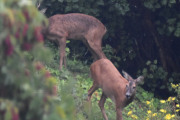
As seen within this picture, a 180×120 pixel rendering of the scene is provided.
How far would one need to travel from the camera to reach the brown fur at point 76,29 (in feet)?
36.2

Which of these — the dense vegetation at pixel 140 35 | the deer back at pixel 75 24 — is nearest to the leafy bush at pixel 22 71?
the deer back at pixel 75 24

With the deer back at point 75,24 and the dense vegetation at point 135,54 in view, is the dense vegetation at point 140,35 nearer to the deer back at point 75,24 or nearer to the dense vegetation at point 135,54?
the dense vegetation at point 135,54

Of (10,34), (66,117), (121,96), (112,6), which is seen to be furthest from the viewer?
(112,6)

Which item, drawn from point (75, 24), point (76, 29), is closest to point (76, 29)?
point (76, 29)

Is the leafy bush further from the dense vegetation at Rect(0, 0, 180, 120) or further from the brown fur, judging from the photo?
the brown fur

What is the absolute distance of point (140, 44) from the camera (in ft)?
44.0

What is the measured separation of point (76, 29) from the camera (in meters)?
A: 11.3

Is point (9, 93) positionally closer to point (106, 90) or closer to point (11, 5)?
point (11, 5)

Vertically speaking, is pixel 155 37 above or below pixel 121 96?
below

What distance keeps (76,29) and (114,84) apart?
138 inches

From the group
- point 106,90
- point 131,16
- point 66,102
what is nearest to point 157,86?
point 131,16

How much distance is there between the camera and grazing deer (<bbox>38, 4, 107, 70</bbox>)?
1104 cm

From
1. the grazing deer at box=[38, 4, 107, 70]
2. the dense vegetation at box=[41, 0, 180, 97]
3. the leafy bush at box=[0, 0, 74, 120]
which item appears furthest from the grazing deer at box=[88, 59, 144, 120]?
the leafy bush at box=[0, 0, 74, 120]

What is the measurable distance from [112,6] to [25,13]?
9577 mm
